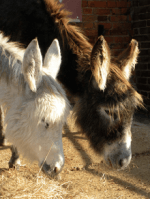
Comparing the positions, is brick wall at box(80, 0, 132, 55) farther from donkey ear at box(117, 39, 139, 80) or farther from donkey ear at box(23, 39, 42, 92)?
donkey ear at box(23, 39, 42, 92)

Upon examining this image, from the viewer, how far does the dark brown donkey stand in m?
2.49

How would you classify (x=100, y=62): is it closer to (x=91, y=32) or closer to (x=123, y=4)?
(x=91, y=32)

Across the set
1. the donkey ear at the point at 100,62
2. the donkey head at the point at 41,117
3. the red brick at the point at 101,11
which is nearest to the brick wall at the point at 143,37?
the red brick at the point at 101,11

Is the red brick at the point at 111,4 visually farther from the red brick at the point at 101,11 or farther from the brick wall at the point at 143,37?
the brick wall at the point at 143,37

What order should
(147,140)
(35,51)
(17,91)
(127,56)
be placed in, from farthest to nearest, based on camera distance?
1. (147,140)
2. (127,56)
3. (17,91)
4. (35,51)

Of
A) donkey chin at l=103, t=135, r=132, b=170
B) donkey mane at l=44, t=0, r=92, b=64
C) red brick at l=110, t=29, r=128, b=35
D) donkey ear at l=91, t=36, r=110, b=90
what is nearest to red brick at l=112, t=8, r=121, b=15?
red brick at l=110, t=29, r=128, b=35

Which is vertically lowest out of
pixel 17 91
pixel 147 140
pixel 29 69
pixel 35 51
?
pixel 147 140

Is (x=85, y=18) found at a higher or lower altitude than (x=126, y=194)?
higher

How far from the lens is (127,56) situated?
291 cm

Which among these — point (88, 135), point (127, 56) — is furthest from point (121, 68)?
point (88, 135)

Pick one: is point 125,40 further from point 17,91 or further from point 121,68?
point 17,91

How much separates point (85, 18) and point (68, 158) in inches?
135

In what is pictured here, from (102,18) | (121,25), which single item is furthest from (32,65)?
(121,25)

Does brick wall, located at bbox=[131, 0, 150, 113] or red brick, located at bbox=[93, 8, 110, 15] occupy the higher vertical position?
red brick, located at bbox=[93, 8, 110, 15]
